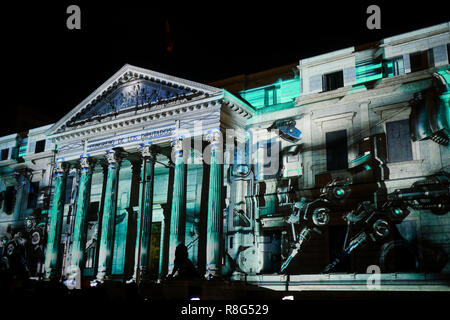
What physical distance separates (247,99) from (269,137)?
3.10 m

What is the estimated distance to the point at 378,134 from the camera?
67.1 ft

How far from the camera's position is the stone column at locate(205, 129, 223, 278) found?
20109mm

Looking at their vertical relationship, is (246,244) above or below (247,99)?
below

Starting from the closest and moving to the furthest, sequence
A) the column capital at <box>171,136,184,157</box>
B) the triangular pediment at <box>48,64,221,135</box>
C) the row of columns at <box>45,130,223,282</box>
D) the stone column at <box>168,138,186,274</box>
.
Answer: the row of columns at <box>45,130,223,282</box> < the stone column at <box>168,138,186,274</box> < the column capital at <box>171,136,184,157</box> < the triangular pediment at <box>48,64,221,135</box>

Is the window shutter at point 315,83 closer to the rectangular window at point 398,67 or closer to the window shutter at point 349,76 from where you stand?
the window shutter at point 349,76

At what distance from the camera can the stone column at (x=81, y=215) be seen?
2492 cm

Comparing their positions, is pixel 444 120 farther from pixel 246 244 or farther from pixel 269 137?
pixel 246 244

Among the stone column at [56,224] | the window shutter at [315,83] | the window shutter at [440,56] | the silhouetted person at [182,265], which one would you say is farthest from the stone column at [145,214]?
the window shutter at [440,56]

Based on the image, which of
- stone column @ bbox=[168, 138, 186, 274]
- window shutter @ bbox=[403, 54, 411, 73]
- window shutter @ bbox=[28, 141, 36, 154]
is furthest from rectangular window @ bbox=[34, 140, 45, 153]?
window shutter @ bbox=[403, 54, 411, 73]

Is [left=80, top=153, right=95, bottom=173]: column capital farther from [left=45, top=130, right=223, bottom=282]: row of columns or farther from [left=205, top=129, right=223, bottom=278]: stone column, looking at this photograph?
[left=205, top=129, right=223, bottom=278]: stone column

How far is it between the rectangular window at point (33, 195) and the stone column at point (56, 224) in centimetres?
635

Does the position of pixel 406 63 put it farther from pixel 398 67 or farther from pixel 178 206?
pixel 178 206

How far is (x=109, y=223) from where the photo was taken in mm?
24375
